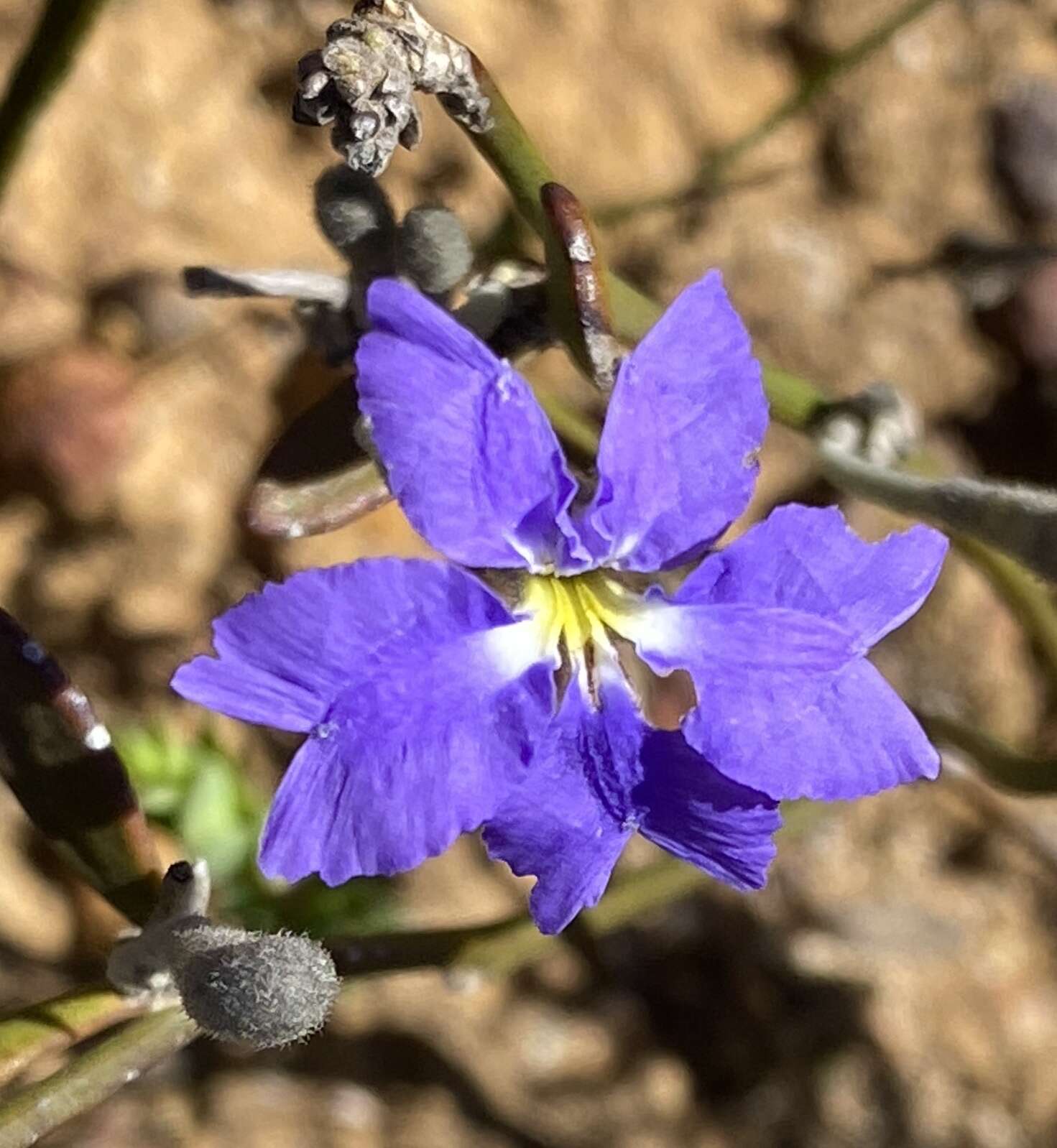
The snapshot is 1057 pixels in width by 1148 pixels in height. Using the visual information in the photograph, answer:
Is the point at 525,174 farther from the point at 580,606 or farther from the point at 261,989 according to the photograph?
the point at 261,989

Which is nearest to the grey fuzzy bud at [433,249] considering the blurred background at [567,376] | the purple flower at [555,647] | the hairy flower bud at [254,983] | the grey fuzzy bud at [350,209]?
the grey fuzzy bud at [350,209]

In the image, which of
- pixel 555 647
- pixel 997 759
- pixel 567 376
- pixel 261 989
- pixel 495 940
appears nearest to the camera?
pixel 261 989

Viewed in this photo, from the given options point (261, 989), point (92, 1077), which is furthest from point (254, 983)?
point (92, 1077)

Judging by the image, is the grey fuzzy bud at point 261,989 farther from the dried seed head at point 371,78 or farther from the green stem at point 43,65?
the green stem at point 43,65

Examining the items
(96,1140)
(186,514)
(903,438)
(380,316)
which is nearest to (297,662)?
(380,316)

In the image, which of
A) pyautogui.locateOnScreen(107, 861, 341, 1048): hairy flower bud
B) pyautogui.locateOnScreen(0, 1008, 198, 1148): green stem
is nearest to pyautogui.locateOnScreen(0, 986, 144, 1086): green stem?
pyautogui.locateOnScreen(0, 1008, 198, 1148): green stem

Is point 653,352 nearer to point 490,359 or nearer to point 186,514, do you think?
point 490,359
